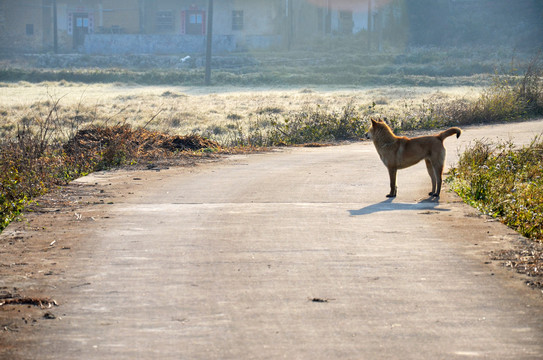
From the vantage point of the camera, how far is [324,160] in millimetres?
14914

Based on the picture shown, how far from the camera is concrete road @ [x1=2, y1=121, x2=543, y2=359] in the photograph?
16.3 ft

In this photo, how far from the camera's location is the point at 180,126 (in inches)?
967

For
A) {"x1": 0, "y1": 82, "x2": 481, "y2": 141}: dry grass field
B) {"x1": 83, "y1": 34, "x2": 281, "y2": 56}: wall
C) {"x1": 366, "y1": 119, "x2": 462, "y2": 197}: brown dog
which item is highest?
{"x1": 83, "y1": 34, "x2": 281, "y2": 56}: wall

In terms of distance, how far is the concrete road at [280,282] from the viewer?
16.3 ft

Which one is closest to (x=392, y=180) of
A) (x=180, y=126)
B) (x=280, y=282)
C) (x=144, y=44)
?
(x=280, y=282)

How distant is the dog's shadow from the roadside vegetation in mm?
841

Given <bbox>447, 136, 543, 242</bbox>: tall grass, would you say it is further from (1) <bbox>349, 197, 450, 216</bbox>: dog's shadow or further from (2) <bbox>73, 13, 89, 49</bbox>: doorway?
(2) <bbox>73, 13, 89, 49</bbox>: doorway

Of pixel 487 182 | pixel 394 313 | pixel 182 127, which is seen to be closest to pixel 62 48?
pixel 182 127

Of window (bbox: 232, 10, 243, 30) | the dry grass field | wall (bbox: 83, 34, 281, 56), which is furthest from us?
window (bbox: 232, 10, 243, 30)

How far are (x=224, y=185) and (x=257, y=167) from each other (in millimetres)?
2329

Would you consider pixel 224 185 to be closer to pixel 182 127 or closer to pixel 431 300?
pixel 431 300

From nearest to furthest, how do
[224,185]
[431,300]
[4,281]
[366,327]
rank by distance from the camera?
[366,327] < [431,300] < [4,281] < [224,185]

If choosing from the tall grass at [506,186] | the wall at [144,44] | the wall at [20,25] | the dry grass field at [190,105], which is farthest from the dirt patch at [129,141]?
the wall at [20,25]

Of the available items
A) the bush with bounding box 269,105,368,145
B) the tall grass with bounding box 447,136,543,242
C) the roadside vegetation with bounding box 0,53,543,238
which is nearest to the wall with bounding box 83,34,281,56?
the roadside vegetation with bounding box 0,53,543,238
